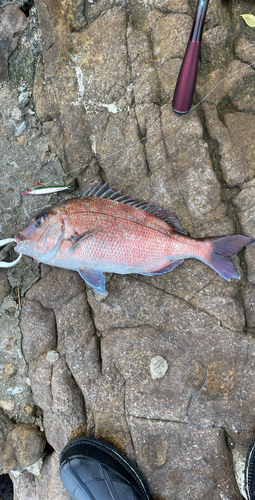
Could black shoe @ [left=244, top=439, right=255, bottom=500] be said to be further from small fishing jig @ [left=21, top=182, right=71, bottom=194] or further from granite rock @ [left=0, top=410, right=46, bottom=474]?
small fishing jig @ [left=21, top=182, right=71, bottom=194]

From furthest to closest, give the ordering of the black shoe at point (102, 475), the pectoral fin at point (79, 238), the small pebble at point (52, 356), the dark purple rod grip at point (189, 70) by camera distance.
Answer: the small pebble at point (52, 356) → the black shoe at point (102, 475) → the pectoral fin at point (79, 238) → the dark purple rod grip at point (189, 70)

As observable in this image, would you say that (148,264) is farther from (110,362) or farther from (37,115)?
(37,115)

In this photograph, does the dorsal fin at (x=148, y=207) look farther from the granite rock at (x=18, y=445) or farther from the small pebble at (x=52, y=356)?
the granite rock at (x=18, y=445)

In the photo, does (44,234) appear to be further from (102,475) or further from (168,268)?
(102,475)

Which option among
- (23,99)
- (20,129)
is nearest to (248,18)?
(23,99)

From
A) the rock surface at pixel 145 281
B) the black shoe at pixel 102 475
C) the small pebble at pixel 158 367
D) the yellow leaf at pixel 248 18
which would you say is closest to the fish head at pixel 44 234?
the rock surface at pixel 145 281
